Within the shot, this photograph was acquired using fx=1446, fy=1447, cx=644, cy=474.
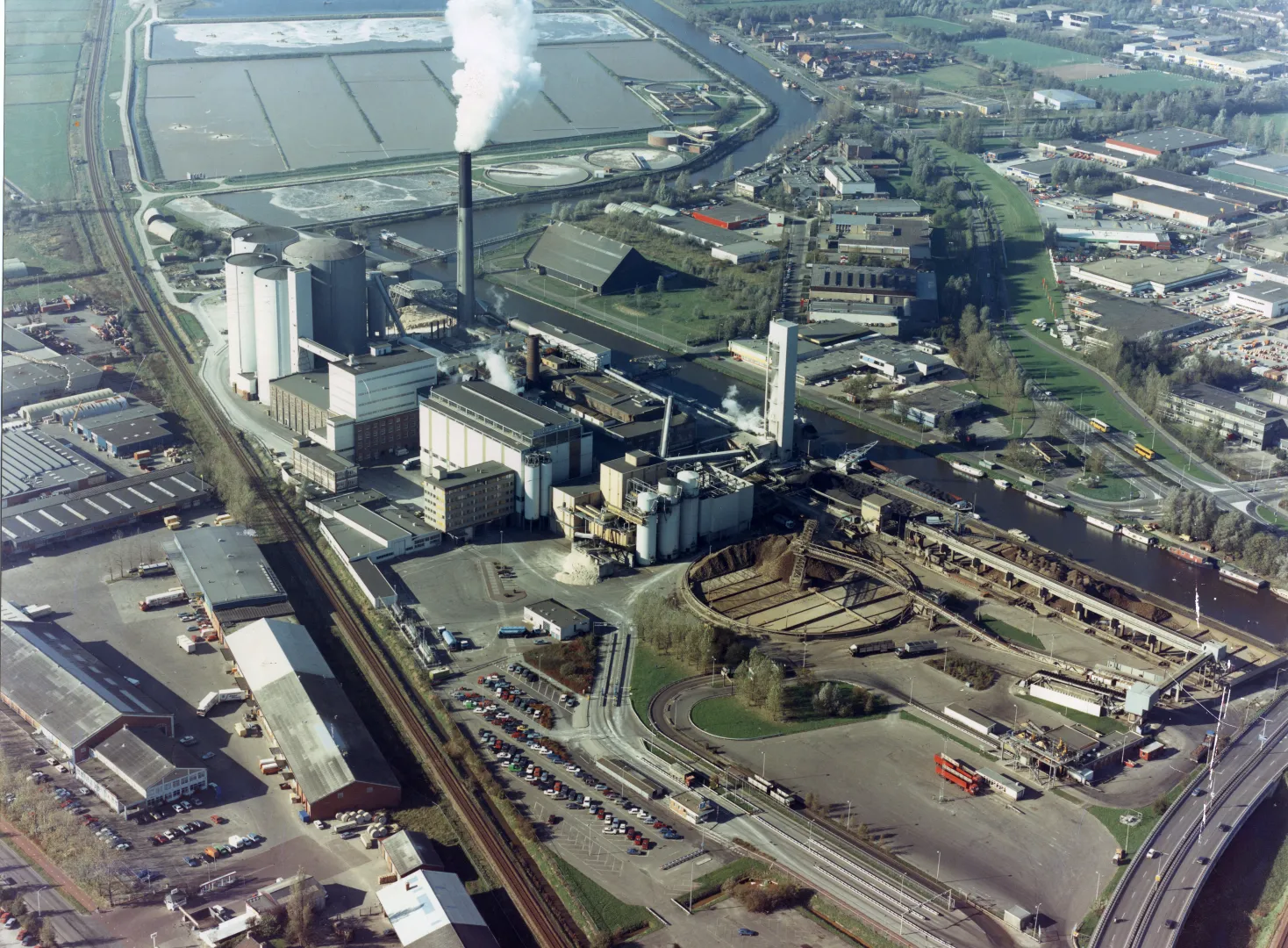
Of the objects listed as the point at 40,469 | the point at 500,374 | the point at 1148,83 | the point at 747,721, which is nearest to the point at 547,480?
the point at 500,374

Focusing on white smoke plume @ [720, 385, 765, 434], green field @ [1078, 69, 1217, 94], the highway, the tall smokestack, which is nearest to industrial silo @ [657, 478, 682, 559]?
white smoke plume @ [720, 385, 765, 434]

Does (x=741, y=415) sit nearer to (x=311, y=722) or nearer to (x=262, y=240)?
(x=262, y=240)

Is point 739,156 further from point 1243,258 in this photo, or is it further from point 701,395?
point 701,395

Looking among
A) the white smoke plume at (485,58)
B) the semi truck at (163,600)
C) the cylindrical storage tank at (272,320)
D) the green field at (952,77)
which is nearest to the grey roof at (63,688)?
the semi truck at (163,600)

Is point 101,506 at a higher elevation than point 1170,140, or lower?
lower

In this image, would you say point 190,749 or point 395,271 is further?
point 395,271

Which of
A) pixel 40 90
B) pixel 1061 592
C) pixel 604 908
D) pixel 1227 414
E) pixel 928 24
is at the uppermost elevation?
pixel 928 24
